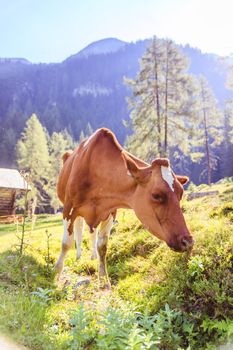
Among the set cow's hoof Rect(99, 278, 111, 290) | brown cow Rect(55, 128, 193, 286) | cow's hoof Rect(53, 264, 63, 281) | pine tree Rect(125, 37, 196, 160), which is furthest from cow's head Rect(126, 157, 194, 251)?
pine tree Rect(125, 37, 196, 160)

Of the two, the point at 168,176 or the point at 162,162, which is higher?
the point at 162,162

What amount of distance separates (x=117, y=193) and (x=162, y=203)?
3.96ft

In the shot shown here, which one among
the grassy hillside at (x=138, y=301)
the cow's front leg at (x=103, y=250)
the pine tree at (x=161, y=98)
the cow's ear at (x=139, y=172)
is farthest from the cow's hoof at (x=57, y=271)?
the pine tree at (x=161, y=98)

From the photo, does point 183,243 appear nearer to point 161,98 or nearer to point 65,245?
point 65,245

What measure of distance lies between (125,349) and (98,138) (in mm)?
4279

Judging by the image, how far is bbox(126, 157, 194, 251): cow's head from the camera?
4.59 meters

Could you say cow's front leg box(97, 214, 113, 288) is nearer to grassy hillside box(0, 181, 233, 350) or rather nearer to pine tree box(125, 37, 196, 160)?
grassy hillside box(0, 181, 233, 350)

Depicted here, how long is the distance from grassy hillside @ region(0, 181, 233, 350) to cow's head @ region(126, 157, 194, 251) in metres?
0.44

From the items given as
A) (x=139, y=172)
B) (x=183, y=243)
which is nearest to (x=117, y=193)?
(x=139, y=172)

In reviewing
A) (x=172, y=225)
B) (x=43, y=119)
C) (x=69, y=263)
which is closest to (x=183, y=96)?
(x=69, y=263)

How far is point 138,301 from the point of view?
15.8 ft

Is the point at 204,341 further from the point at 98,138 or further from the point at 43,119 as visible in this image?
the point at 43,119

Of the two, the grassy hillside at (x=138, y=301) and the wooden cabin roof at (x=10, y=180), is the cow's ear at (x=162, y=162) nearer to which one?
the grassy hillside at (x=138, y=301)

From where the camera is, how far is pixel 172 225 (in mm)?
4664
